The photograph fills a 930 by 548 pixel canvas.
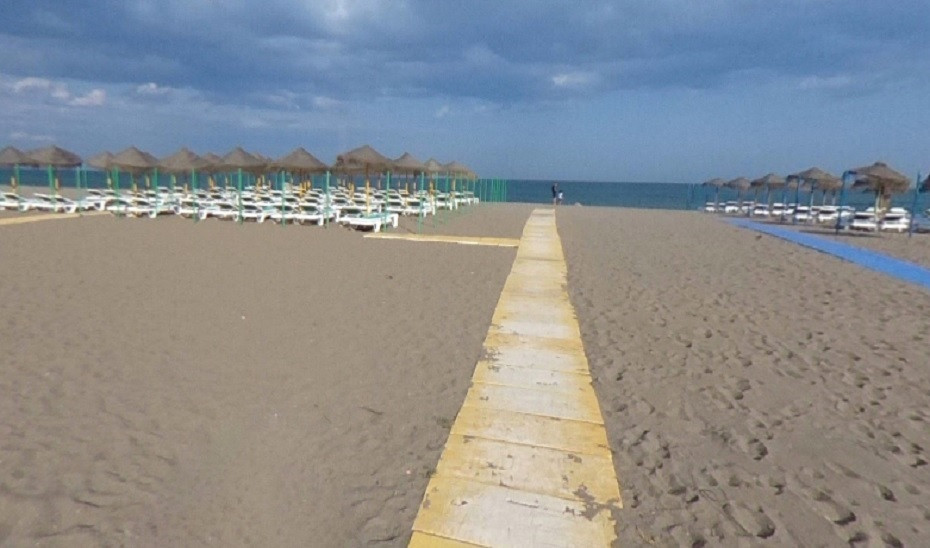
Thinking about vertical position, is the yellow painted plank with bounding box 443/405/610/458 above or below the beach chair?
below

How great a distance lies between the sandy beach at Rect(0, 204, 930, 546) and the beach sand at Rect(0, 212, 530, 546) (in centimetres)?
2

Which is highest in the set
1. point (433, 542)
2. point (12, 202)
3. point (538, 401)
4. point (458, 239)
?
point (12, 202)

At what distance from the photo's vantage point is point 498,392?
3.93 metres

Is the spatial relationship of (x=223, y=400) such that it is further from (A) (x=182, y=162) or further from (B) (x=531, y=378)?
(A) (x=182, y=162)

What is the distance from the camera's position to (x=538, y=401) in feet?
12.4

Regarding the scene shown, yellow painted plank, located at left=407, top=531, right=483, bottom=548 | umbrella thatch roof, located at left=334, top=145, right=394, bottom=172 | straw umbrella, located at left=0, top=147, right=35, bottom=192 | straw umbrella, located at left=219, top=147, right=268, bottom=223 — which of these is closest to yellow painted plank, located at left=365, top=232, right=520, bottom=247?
umbrella thatch roof, located at left=334, top=145, right=394, bottom=172

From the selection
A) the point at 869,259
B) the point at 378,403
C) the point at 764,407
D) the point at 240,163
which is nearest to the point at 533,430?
the point at 378,403

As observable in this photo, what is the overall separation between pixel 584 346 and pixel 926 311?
5015 mm

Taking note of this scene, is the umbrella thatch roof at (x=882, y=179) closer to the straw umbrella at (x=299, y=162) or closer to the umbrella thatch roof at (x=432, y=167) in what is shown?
the umbrella thatch roof at (x=432, y=167)

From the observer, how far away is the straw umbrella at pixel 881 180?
1689 cm

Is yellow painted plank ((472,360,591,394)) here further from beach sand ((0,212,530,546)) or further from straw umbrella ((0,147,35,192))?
straw umbrella ((0,147,35,192))

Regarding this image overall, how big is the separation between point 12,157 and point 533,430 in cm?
2529

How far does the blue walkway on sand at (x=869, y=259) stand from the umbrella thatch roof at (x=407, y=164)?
1173 cm

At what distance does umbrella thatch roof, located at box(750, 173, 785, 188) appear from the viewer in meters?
27.8
